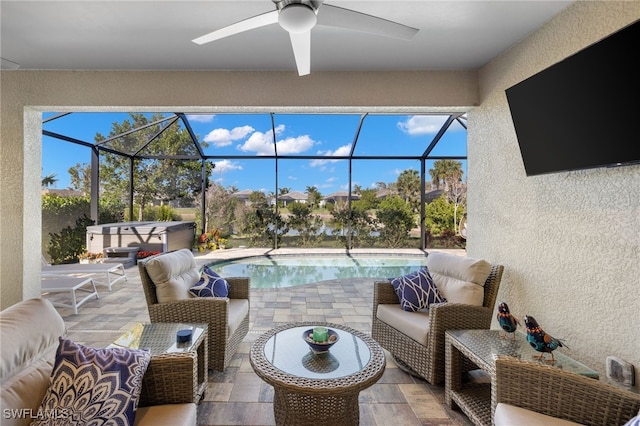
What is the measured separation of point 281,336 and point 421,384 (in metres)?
1.27

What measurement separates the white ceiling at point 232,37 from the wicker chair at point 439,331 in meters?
2.06

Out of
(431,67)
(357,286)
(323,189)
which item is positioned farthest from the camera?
(323,189)

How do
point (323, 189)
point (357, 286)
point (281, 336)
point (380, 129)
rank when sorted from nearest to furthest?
point (281, 336)
point (357, 286)
point (380, 129)
point (323, 189)

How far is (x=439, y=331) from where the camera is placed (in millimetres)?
2289

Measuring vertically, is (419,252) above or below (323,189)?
below

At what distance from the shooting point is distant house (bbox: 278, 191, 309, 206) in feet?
29.7

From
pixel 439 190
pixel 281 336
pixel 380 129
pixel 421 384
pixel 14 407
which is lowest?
pixel 421 384

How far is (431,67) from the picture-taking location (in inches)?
128

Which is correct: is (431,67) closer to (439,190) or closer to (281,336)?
(281,336)

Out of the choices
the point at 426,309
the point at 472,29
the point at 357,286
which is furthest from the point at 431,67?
the point at 357,286

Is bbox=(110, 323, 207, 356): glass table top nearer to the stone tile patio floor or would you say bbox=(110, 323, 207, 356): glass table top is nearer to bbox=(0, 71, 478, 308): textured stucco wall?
the stone tile patio floor

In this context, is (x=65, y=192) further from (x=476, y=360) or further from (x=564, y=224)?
(x=564, y=224)

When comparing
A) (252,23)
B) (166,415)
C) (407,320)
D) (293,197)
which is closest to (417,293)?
(407,320)

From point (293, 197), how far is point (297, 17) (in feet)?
24.7
